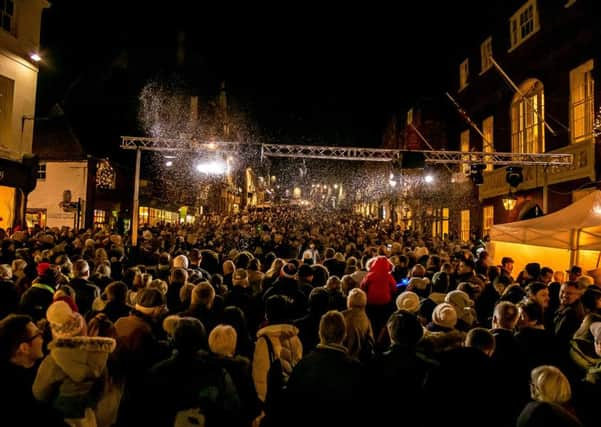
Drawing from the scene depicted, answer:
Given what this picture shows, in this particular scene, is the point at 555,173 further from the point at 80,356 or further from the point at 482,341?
the point at 80,356

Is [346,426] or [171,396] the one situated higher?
[171,396]

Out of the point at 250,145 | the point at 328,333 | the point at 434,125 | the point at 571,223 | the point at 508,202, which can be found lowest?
the point at 328,333

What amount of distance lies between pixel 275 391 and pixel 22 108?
1858 centimetres

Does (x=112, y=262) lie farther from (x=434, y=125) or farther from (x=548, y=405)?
(x=434, y=125)

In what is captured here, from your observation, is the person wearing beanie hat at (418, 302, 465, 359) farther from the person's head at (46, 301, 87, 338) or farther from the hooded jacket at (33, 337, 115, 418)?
the person's head at (46, 301, 87, 338)

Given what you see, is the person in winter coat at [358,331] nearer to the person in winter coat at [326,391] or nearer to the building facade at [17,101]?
the person in winter coat at [326,391]

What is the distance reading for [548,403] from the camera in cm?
276

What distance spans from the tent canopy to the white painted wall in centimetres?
2336

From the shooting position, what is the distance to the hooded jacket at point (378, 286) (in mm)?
7082

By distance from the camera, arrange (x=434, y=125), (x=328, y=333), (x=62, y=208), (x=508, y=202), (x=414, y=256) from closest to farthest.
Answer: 1. (x=328, y=333)
2. (x=414, y=256)
3. (x=508, y=202)
4. (x=62, y=208)
5. (x=434, y=125)

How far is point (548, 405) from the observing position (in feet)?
9.02

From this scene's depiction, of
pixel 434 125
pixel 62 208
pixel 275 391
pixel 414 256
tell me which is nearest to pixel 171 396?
pixel 275 391

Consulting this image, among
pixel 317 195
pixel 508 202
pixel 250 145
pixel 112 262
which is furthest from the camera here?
pixel 317 195

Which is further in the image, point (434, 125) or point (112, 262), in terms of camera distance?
point (434, 125)
